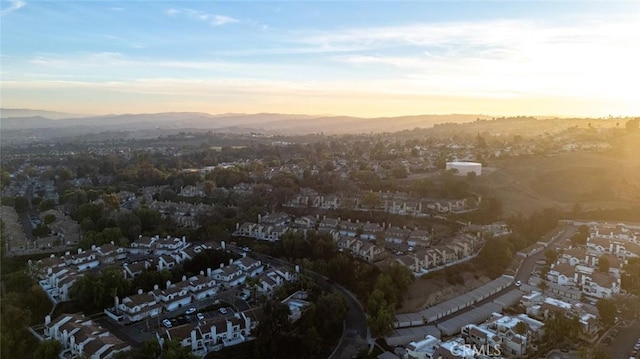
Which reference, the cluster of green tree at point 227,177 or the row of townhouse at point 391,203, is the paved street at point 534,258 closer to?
the row of townhouse at point 391,203

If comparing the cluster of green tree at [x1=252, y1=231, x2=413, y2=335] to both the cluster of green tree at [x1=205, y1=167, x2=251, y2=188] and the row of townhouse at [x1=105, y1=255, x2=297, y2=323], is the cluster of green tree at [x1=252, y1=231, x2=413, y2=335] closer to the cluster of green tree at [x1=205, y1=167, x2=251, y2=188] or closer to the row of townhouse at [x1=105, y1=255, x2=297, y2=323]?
the row of townhouse at [x1=105, y1=255, x2=297, y2=323]

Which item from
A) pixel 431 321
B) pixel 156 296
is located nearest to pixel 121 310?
pixel 156 296

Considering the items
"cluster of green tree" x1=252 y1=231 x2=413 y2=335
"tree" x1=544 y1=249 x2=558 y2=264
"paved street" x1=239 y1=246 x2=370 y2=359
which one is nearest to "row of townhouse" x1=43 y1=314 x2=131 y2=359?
"paved street" x1=239 y1=246 x2=370 y2=359

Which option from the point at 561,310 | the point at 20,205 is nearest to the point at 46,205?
the point at 20,205

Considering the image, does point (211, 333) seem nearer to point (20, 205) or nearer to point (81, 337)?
point (81, 337)

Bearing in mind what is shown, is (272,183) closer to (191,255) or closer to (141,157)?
(191,255)

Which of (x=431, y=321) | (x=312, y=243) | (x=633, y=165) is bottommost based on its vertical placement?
(x=431, y=321)
